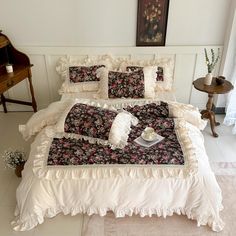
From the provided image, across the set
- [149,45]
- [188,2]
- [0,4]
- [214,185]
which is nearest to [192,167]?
[214,185]

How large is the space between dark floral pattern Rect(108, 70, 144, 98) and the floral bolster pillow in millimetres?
580

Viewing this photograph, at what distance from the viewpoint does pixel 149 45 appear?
3211mm

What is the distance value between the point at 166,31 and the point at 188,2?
0.38 m

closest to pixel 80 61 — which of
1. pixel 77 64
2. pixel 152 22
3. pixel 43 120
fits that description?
pixel 77 64

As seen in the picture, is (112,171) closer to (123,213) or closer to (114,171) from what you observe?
(114,171)

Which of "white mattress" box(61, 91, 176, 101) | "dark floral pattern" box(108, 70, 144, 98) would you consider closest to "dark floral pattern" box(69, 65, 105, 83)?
"white mattress" box(61, 91, 176, 101)

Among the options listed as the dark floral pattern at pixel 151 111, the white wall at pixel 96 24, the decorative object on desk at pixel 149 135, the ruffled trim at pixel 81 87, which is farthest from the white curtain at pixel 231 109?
the ruffled trim at pixel 81 87

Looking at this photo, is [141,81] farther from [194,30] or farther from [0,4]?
[0,4]

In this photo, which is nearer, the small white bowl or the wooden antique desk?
the small white bowl

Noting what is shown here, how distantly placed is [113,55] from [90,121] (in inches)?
51.5

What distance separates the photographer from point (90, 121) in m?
2.20

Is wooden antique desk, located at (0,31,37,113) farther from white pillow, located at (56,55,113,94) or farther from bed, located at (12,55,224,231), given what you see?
bed, located at (12,55,224,231)

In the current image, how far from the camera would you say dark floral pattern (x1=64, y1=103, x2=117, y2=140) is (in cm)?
216

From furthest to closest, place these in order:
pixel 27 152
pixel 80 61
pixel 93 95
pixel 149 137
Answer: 1. pixel 80 61
2. pixel 93 95
3. pixel 27 152
4. pixel 149 137
